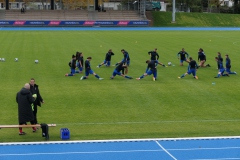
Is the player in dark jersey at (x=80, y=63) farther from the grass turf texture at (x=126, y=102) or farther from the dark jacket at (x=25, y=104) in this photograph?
the dark jacket at (x=25, y=104)

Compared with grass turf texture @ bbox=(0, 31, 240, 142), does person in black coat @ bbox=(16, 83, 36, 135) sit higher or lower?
higher

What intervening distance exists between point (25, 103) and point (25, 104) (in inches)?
1.3

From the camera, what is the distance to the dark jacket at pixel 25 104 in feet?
52.1

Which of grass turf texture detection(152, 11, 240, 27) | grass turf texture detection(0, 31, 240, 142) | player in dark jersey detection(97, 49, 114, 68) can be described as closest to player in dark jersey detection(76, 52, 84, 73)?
grass turf texture detection(0, 31, 240, 142)

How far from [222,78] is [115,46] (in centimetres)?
Answer: 2004

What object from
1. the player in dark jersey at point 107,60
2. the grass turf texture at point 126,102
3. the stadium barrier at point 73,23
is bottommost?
the grass turf texture at point 126,102

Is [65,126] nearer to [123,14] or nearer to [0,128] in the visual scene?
[0,128]

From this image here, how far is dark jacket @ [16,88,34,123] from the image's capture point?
1587 centimetres

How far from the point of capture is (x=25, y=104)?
1597 centimetres

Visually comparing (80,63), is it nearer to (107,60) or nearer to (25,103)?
(107,60)

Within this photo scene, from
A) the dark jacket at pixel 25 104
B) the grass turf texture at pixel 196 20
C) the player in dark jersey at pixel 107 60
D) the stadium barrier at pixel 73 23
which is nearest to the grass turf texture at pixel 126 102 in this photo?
the player in dark jersey at pixel 107 60

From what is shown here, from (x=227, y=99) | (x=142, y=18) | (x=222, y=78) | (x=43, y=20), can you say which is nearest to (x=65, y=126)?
(x=227, y=99)

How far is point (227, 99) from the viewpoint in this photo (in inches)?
901

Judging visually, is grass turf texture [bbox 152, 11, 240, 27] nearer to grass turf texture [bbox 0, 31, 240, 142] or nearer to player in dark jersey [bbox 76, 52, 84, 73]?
grass turf texture [bbox 0, 31, 240, 142]
